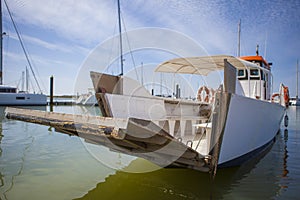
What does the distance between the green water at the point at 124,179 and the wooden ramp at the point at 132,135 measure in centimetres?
62

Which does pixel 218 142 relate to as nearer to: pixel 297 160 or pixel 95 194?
pixel 95 194

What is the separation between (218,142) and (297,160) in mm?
4240

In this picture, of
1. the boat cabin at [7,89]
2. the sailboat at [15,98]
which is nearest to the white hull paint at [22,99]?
the sailboat at [15,98]

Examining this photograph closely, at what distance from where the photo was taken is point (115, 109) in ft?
16.5

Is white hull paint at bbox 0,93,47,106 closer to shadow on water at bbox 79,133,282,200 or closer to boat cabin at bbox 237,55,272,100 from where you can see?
boat cabin at bbox 237,55,272,100

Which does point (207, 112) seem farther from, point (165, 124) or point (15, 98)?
point (15, 98)

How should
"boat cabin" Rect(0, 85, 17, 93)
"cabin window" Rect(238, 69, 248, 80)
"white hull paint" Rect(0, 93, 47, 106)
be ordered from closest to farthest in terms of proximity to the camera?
"cabin window" Rect(238, 69, 248, 80) → "white hull paint" Rect(0, 93, 47, 106) → "boat cabin" Rect(0, 85, 17, 93)

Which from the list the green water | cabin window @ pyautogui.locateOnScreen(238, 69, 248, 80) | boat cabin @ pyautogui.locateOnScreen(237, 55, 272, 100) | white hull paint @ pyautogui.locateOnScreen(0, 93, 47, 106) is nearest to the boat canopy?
boat cabin @ pyautogui.locateOnScreen(237, 55, 272, 100)

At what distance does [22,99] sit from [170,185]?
123 ft

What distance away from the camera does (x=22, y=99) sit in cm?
3500

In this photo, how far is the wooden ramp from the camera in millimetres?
2930

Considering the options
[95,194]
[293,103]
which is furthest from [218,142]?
[293,103]

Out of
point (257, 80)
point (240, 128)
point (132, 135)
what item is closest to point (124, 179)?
point (132, 135)

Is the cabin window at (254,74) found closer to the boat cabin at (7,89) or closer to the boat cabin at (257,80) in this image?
the boat cabin at (257,80)
